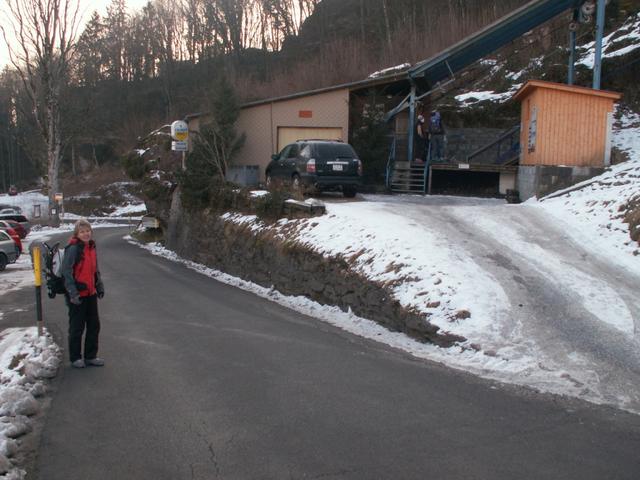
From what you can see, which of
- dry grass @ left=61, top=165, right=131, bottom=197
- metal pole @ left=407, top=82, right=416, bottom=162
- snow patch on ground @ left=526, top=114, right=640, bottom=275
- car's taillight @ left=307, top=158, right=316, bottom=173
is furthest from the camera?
dry grass @ left=61, top=165, right=131, bottom=197

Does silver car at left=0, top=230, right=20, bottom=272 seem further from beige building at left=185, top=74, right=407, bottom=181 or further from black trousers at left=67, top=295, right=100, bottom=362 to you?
black trousers at left=67, top=295, right=100, bottom=362

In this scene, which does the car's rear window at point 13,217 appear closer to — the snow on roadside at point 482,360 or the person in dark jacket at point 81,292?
the snow on roadside at point 482,360

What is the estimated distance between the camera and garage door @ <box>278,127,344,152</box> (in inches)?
893

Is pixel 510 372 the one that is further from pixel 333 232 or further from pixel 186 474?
pixel 333 232

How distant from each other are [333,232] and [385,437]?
25.0 feet

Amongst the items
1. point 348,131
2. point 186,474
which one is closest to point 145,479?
point 186,474

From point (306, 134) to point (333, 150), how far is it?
6291 mm

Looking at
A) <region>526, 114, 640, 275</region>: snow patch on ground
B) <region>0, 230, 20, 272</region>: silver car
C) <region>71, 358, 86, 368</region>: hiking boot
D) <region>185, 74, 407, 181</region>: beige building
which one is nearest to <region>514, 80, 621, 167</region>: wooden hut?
<region>526, 114, 640, 275</region>: snow patch on ground

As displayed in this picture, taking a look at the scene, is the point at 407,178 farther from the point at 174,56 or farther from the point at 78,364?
the point at 174,56

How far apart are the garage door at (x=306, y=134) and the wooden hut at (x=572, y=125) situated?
27.7 feet

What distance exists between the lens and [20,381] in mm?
6395

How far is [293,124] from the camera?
23.2 m

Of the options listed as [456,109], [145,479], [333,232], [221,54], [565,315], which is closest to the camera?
[145,479]

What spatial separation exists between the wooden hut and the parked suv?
196 inches
